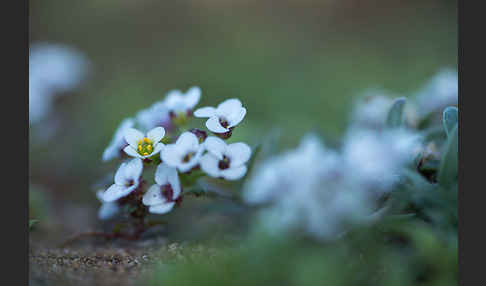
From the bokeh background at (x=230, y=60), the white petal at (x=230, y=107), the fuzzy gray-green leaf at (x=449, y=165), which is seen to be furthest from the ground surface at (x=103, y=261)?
the fuzzy gray-green leaf at (x=449, y=165)

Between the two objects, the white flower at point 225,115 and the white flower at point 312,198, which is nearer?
the white flower at point 312,198

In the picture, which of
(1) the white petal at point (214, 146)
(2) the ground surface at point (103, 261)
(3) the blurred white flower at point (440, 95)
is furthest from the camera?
(3) the blurred white flower at point (440, 95)

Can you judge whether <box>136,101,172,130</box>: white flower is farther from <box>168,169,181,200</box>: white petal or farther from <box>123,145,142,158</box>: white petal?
<box>168,169,181,200</box>: white petal

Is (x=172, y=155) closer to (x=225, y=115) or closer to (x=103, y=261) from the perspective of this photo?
(x=225, y=115)

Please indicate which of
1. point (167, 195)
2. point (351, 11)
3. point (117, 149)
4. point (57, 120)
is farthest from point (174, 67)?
point (167, 195)

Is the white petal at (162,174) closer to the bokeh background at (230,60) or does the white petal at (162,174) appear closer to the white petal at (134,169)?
the white petal at (134,169)

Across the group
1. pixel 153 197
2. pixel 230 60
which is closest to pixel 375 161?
pixel 153 197
